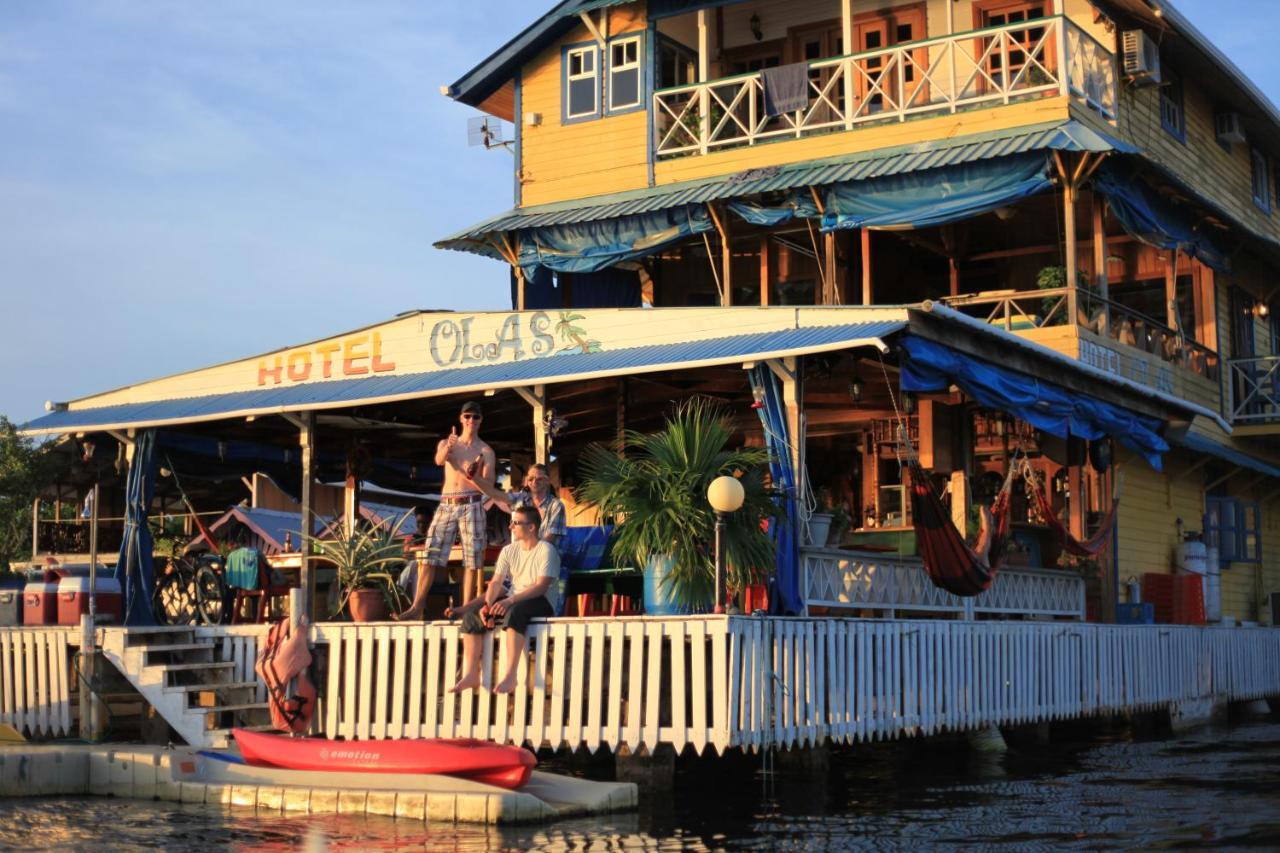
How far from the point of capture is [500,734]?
13008mm

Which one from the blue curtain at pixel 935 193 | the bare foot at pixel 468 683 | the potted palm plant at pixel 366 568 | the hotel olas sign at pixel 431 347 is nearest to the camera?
the bare foot at pixel 468 683

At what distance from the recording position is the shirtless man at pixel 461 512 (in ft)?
47.4

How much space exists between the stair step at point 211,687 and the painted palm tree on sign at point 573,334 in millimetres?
4354

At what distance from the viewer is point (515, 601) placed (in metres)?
12.9

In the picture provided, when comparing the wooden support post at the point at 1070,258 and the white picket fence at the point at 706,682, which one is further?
the wooden support post at the point at 1070,258

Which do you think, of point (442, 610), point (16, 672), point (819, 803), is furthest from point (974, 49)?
point (16, 672)

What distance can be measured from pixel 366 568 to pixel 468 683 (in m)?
2.17

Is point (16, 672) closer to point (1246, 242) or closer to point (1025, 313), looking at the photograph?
point (1025, 313)

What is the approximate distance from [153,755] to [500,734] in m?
2.76

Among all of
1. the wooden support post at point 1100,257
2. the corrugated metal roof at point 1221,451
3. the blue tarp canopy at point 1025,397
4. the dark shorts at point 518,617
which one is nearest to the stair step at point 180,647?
the dark shorts at point 518,617

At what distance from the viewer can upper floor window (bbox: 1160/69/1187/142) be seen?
917 inches

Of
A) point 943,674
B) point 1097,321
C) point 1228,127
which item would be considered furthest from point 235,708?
point 1228,127

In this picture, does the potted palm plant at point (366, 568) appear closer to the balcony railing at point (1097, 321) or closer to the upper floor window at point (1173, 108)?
the balcony railing at point (1097, 321)

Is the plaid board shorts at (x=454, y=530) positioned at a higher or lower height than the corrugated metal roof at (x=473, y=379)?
lower
